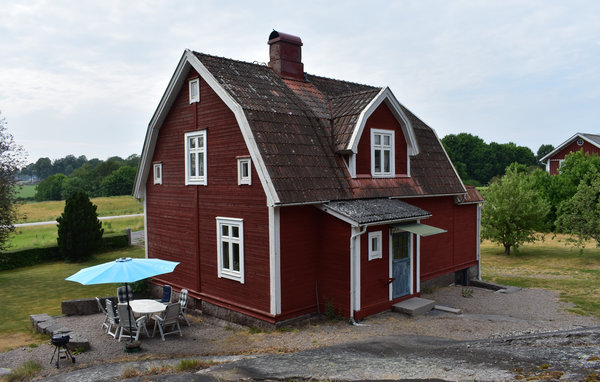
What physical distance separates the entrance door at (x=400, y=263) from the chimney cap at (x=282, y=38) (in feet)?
26.9

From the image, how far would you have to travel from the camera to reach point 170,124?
51.6 ft

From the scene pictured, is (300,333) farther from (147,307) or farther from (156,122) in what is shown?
(156,122)

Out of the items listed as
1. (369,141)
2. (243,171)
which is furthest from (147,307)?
(369,141)

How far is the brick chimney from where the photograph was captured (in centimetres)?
1630

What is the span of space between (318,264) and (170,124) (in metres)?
7.42

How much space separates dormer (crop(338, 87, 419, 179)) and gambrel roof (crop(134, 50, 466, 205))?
5cm

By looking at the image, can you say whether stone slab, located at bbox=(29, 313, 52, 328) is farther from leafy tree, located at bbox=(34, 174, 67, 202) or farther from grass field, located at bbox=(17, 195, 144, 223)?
leafy tree, located at bbox=(34, 174, 67, 202)

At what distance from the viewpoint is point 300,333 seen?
11570 millimetres

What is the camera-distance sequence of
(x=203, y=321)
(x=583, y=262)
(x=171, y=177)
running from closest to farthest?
(x=203, y=321) < (x=171, y=177) < (x=583, y=262)

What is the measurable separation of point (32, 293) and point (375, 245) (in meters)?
14.7

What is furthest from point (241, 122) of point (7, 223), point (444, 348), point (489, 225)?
point (489, 225)

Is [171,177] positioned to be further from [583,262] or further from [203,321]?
[583,262]

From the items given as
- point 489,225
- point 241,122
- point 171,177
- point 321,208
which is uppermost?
point 241,122

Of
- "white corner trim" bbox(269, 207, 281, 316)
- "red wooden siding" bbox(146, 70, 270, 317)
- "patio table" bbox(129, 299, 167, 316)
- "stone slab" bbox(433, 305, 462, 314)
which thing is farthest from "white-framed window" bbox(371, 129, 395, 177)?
"patio table" bbox(129, 299, 167, 316)
